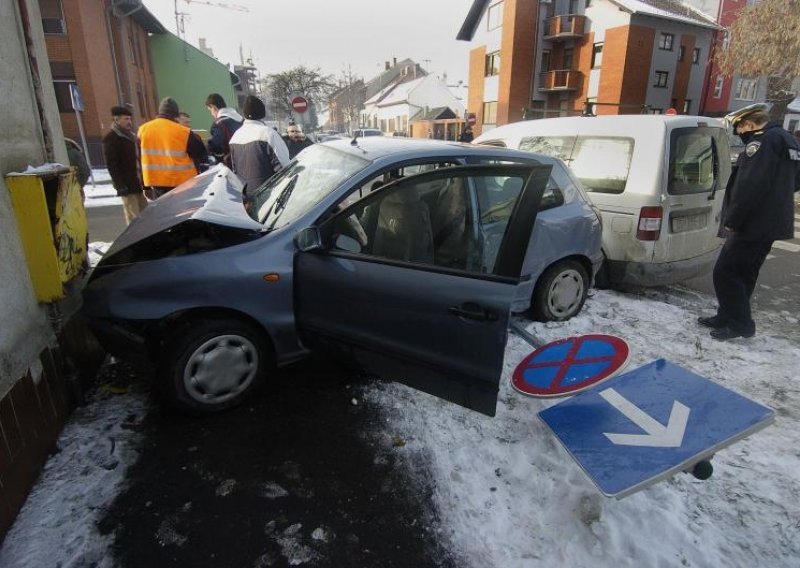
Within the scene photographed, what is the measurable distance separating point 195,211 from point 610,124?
414 centimetres

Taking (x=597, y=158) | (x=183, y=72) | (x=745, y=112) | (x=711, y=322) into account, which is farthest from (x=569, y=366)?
(x=183, y=72)

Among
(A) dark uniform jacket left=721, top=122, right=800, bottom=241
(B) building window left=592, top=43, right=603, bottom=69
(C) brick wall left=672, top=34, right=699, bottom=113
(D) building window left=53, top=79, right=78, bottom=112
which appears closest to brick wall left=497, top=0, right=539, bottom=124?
(B) building window left=592, top=43, right=603, bottom=69

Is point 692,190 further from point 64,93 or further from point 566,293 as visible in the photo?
point 64,93

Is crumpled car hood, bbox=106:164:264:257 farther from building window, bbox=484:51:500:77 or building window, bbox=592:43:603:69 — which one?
building window, bbox=484:51:500:77

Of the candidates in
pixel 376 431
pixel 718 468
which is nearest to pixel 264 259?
pixel 376 431

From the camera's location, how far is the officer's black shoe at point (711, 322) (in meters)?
4.34

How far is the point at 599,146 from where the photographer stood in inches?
197

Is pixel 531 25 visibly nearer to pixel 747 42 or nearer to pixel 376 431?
pixel 747 42

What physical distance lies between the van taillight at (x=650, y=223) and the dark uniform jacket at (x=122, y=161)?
5.96m

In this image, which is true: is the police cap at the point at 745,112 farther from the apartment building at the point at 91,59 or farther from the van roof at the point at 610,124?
the apartment building at the point at 91,59

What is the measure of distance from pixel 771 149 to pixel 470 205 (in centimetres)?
267

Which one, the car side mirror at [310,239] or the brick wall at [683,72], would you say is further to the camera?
the brick wall at [683,72]

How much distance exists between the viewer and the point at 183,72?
103 ft

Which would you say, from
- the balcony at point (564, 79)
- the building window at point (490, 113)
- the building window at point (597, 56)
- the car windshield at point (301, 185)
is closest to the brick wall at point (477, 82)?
the building window at point (490, 113)
